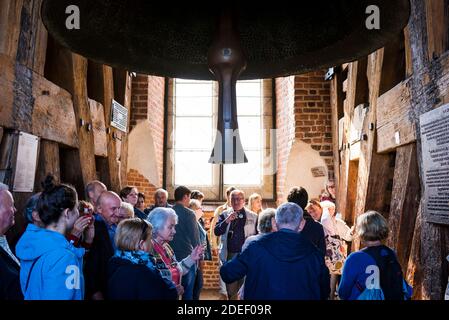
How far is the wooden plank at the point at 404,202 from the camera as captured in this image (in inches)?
121

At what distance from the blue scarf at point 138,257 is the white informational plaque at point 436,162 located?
68.2 inches

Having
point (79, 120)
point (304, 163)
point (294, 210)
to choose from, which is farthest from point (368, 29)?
point (304, 163)

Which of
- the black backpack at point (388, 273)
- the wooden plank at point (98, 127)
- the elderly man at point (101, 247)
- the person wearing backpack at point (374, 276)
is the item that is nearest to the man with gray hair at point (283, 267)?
the person wearing backpack at point (374, 276)

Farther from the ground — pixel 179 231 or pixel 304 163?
pixel 304 163

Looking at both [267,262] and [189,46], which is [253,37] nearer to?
[189,46]

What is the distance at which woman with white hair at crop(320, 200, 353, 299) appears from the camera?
166 inches

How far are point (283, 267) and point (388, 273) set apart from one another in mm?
549

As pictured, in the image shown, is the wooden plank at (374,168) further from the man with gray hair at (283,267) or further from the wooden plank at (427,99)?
the man with gray hair at (283,267)

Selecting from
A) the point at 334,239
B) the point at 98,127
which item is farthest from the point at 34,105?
the point at 334,239

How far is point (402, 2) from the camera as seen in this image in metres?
1.12

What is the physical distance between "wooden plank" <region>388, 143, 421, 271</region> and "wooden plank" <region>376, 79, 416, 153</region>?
91mm

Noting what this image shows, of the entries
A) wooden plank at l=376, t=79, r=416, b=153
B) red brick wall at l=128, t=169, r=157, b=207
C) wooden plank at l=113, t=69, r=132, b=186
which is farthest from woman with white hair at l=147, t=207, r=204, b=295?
red brick wall at l=128, t=169, r=157, b=207

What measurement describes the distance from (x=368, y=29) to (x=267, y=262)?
1.28 m

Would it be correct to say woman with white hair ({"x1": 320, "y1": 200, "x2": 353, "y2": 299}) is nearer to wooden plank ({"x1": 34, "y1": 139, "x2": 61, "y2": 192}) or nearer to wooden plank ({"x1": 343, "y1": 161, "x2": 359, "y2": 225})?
wooden plank ({"x1": 343, "y1": 161, "x2": 359, "y2": 225})
